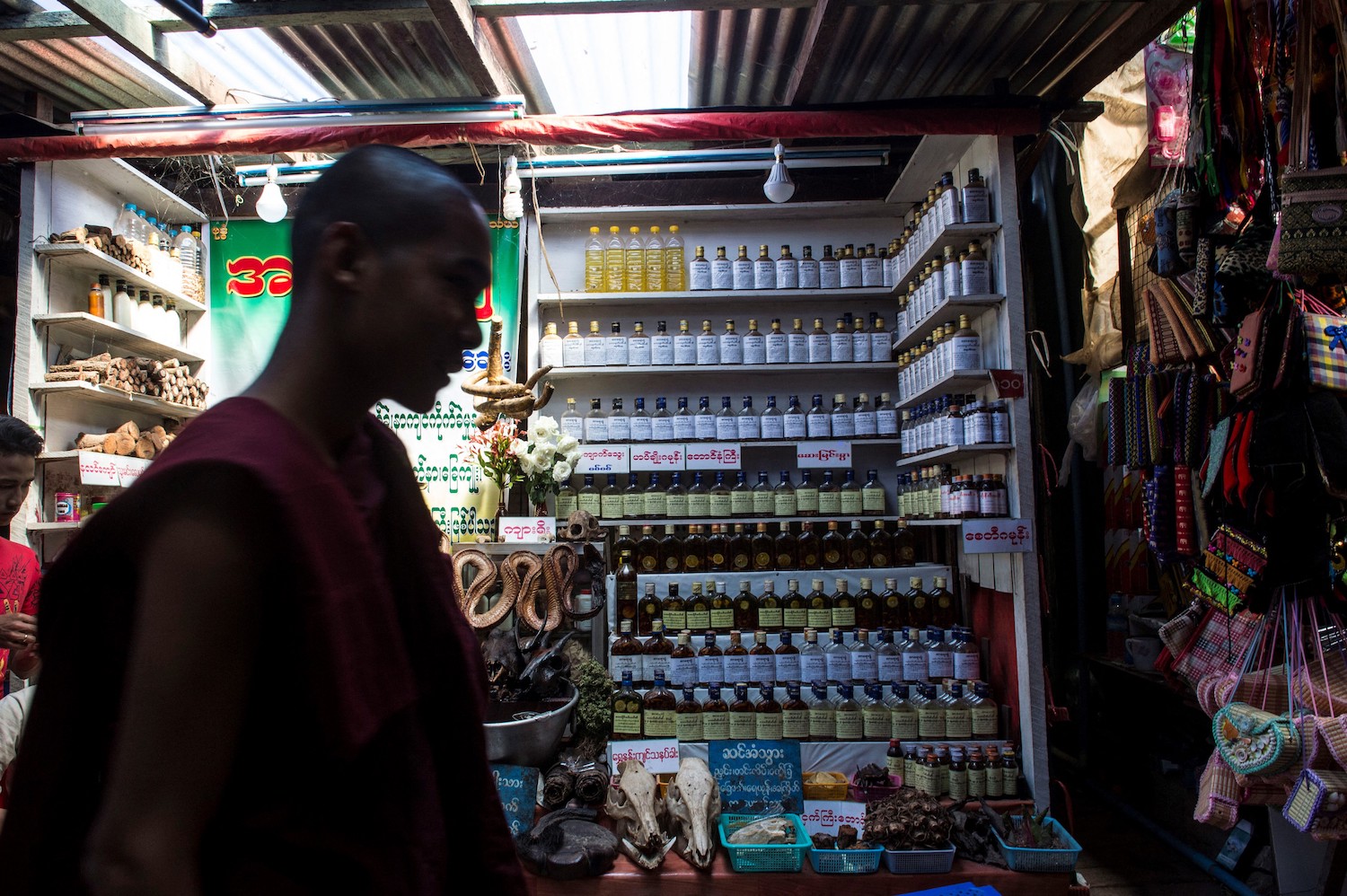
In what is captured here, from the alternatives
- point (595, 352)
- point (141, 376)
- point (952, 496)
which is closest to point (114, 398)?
point (141, 376)

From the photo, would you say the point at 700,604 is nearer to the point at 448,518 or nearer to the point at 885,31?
the point at 448,518

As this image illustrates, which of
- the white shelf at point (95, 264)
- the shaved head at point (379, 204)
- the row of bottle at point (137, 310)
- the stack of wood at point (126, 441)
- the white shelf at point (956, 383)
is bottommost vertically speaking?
the shaved head at point (379, 204)

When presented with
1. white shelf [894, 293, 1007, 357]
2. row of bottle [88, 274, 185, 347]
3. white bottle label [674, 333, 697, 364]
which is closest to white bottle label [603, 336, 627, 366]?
white bottle label [674, 333, 697, 364]

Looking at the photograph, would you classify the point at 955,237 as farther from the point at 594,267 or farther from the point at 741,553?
the point at 594,267

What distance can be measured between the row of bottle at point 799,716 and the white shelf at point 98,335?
2.76 metres

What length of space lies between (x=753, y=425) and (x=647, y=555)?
2.74ft

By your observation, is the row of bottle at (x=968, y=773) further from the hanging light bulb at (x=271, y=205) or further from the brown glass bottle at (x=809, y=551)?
the hanging light bulb at (x=271, y=205)

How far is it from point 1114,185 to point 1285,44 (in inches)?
67.5

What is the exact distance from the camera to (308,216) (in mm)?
726

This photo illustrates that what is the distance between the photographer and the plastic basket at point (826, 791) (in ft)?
10.1

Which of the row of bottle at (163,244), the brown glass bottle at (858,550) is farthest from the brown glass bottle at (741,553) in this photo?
the row of bottle at (163,244)

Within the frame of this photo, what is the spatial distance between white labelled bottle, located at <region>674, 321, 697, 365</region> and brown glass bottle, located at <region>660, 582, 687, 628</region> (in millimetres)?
1172

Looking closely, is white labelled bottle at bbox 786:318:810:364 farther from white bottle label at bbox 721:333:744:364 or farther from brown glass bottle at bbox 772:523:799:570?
brown glass bottle at bbox 772:523:799:570

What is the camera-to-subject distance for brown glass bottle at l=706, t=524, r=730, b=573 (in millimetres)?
4102
